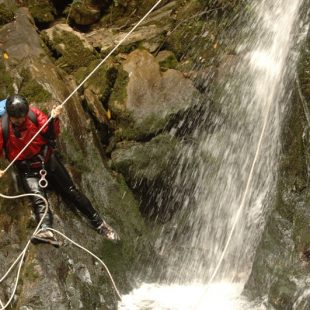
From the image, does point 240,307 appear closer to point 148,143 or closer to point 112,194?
point 112,194

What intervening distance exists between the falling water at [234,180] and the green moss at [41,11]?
4.14 m

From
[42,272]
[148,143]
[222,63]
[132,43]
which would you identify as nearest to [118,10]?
[132,43]

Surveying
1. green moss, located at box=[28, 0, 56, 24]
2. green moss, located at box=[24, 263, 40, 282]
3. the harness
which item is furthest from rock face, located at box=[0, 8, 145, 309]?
green moss, located at box=[28, 0, 56, 24]

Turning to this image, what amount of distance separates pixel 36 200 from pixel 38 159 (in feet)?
1.81

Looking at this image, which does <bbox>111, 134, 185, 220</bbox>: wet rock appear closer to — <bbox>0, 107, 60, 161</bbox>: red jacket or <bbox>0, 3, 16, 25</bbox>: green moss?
<bbox>0, 107, 60, 161</bbox>: red jacket

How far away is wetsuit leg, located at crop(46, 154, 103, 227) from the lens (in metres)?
6.91

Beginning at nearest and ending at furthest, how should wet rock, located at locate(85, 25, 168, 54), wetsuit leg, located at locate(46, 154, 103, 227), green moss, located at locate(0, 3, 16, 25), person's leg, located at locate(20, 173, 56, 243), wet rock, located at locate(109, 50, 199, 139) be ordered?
person's leg, located at locate(20, 173, 56, 243) → wetsuit leg, located at locate(46, 154, 103, 227) → wet rock, located at locate(109, 50, 199, 139) → green moss, located at locate(0, 3, 16, 25) → wet rock, located at locate(85, 25, 168, 54)

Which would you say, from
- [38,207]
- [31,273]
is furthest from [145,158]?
[31,273]

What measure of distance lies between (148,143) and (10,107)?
11.0 feet

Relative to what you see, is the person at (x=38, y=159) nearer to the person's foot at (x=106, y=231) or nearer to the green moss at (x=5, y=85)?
the person's foot at (x=106, y=231)

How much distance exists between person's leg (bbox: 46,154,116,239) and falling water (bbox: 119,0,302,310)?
1.33 metres

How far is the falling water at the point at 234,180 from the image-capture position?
307 inches

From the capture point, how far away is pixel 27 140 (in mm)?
6449

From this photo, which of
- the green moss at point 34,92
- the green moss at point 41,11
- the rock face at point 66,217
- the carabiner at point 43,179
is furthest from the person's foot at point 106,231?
the green moss at point 41,11
